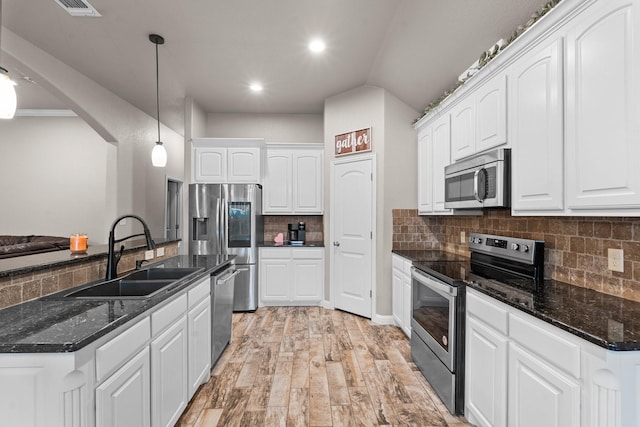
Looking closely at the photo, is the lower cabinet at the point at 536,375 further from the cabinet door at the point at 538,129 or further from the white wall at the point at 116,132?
the white wall at the point at 116,132

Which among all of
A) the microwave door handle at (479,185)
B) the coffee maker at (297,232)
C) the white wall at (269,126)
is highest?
the white wall at (269,126)

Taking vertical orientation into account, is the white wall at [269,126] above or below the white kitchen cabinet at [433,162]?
above

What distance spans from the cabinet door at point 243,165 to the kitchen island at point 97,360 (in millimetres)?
2612

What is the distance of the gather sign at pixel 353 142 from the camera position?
3961 mm

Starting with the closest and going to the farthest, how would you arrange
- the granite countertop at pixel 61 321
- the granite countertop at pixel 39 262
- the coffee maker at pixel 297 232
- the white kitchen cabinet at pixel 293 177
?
the granite countertop at pixel 61 321 < the granite countertop at pixel 39 262 < the white kitchen cabinet at pixel 293 177 < the coffee maker at pixel 297 232

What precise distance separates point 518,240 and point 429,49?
1.88 meters

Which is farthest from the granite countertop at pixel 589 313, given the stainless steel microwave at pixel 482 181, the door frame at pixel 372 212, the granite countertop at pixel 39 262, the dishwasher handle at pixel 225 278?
the granite countertop at pixel 39 262

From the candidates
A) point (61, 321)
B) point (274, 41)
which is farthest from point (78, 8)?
point (61, 321)

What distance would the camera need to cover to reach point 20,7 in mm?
2488

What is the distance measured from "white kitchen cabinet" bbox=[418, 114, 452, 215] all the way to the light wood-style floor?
146 centimetres

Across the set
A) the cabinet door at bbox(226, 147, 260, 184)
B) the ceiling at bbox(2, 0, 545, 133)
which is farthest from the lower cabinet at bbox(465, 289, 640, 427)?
the cabinet door at bbox(226, 147, 260, 184)

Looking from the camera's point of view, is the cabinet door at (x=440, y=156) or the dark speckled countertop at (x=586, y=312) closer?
the dark speckled countertop at (x=586, y=312)

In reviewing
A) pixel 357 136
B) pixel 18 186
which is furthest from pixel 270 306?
pixel 18 186

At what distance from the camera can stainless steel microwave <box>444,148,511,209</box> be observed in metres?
2.08
